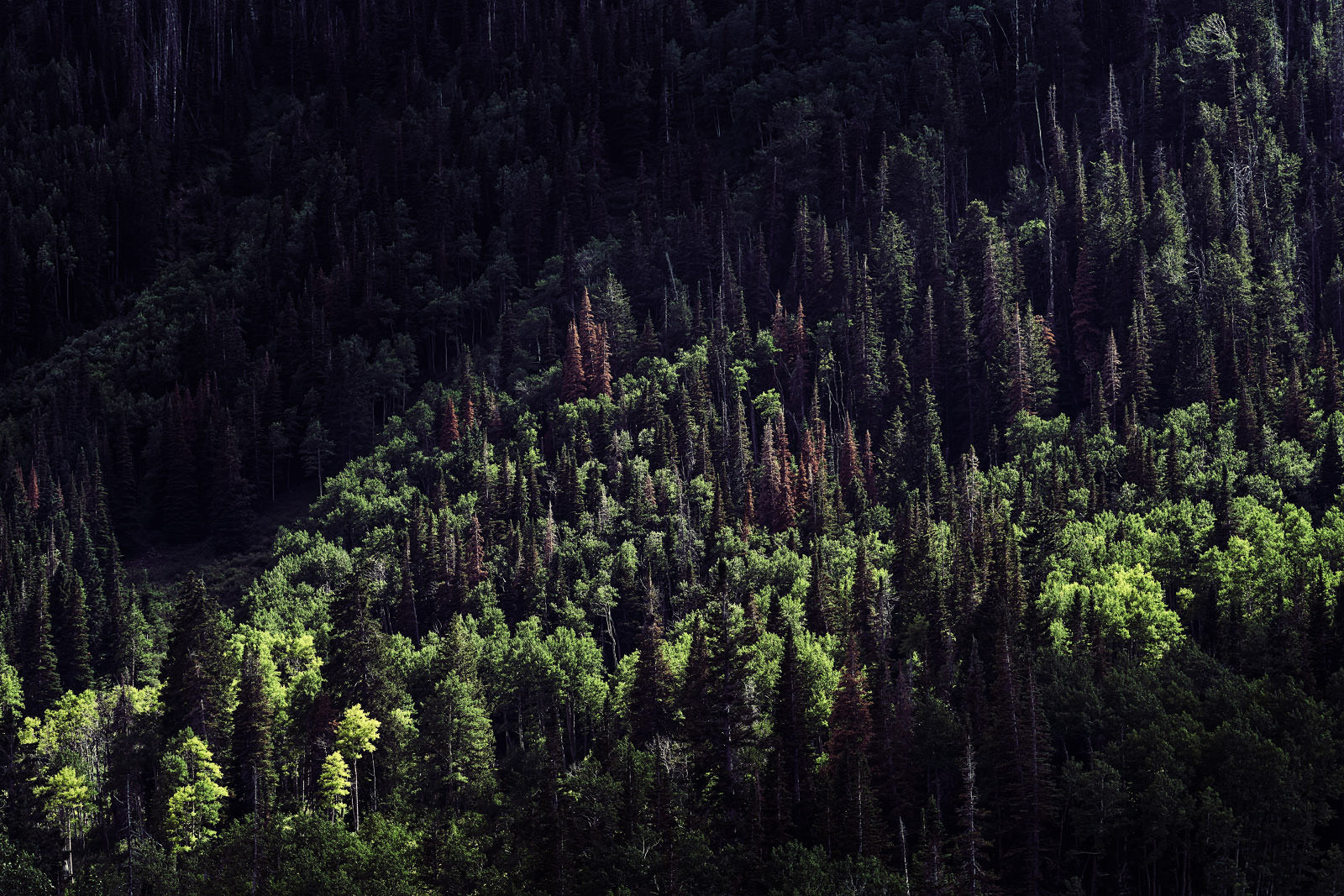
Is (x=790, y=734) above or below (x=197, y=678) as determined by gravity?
below

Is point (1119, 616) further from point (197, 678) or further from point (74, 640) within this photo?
point (74, 640)

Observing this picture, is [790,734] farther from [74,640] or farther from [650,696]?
[74,640]

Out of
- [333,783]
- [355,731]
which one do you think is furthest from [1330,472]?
[333,783]

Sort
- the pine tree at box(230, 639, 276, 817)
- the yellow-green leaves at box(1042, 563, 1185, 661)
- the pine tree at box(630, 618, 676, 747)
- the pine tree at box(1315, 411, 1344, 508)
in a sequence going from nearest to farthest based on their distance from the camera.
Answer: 1. the pine tree at box(230, 639, 276, 817)
2. the pine tree at box(630, 618, 676, 747)
3. the yellow-green leaves at box(1042, 563, 1185, 661)
4. the pine tree at box(1315, 411, 1344, 508)

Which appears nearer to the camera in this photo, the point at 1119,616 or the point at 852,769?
the point at 852,769

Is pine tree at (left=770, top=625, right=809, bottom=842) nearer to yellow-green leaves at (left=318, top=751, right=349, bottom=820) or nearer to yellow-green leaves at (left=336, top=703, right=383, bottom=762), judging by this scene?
yellow-green leaves at (left=336, top=703, right=383, bottom=762)

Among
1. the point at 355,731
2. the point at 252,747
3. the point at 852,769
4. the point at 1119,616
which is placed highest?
the point at 1119,616

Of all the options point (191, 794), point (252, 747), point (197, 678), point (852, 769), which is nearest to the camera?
point (852, 769)

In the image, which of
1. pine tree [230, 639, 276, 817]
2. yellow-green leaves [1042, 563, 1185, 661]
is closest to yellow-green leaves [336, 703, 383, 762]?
pine tree [230, 639, 276, 817]

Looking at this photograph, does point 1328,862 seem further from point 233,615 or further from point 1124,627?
point 233,615

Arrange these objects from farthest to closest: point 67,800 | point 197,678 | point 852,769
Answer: point 197,678 → point 67,800 → point 852,769

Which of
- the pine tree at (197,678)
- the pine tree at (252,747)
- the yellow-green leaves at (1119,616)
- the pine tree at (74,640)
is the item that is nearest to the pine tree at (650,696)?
the pine tree at (252,747)

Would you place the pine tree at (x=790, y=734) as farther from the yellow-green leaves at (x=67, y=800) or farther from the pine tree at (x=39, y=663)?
the pine tree at (x=39, y=663)
